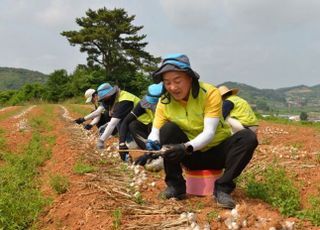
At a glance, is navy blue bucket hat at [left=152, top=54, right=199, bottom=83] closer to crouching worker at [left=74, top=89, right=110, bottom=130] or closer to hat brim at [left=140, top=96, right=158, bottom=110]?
hat brim at [left=140, top=96, right=158, bottom=110]

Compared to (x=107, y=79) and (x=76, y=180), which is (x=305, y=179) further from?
(x=107, y=79)

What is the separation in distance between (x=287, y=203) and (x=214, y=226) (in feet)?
3.49

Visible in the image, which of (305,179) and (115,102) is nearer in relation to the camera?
(305,179)

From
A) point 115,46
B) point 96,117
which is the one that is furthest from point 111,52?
point 96,117

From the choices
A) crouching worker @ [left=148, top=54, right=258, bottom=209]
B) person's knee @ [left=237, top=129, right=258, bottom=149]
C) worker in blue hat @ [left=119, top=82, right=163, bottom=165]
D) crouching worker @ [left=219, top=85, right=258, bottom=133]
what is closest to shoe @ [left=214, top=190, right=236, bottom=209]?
crouching worker @ [left=148, top=54, right=258, bottom=209]

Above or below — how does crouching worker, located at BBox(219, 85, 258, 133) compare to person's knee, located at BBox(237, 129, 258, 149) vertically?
above

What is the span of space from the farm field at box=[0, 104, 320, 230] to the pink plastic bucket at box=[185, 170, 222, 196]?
123mm

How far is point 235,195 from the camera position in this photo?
14.0 ft

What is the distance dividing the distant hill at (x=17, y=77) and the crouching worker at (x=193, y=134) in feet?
443

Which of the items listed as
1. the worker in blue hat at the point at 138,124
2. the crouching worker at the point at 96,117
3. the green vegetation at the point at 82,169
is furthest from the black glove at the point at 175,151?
the crouching worker at the point at 96,117

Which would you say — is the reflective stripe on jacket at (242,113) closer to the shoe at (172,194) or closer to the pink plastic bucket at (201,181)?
the pink plastic bucket at (201,181)

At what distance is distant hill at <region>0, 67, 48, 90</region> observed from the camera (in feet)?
452

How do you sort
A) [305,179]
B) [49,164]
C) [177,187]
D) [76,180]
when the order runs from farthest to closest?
1. [49,164]
2. [305,179]
3. [76,180]
4. [177,187]

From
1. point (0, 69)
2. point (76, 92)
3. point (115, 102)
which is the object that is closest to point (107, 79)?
point (76, 92)
